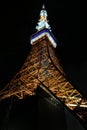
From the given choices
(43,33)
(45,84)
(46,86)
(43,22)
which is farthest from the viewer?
(43,22)

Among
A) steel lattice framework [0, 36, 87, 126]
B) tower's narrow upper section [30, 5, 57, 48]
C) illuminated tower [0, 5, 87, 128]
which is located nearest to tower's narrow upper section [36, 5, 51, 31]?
tower's narrow upper section [30, 5, 57, 48]

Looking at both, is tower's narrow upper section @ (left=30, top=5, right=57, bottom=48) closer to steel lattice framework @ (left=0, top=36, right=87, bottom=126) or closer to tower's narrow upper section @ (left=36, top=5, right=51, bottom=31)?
tower's narrow upper section @ (left=36, top=5, right=51, bottom=31)

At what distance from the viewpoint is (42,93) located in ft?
40.7

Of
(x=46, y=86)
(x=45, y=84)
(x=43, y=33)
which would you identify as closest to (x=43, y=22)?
(x=43, y=33)

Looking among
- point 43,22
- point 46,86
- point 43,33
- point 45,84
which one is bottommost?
point 46,86

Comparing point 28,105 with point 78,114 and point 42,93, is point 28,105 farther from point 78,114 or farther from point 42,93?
point 78,114

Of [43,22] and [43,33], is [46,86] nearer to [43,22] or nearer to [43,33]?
[43,33]

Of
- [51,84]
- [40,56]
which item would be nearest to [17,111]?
[51,84]

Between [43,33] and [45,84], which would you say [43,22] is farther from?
[45,84]

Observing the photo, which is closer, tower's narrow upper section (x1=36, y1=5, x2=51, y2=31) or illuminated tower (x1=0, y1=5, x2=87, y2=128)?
illuminated tower (x1=0, y1=5, x2=87, y2=128)

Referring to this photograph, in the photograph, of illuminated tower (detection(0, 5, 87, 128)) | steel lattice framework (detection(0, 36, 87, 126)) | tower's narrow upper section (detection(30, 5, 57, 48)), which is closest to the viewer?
illuminated tower (detection(0, 5, 87, 128))

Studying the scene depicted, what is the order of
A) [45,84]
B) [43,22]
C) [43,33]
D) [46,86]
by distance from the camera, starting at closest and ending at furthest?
[46,86] < [45,84] < [43,33] < [43,22]

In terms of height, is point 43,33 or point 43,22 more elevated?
point 43,22

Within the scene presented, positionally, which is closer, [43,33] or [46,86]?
[46,86]
